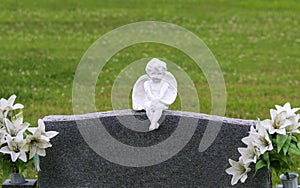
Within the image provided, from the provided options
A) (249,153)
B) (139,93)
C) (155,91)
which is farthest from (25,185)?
(249,153)

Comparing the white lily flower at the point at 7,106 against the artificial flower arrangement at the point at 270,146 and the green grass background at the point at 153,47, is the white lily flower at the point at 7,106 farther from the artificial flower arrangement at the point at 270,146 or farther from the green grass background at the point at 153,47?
the green grass background at the point at 153,47

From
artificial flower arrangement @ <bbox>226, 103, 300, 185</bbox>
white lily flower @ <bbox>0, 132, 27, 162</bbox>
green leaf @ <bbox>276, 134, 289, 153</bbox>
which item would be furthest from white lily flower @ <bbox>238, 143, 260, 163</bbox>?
white lily flower @ <bbox>0, 132, 27, 162</bbox>

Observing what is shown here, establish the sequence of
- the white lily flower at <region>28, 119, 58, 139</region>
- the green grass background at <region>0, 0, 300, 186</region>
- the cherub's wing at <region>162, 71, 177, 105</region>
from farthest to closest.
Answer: the green grass background at <region>0, 0, 300, 186</region> < the cherub's wing at <region>162, 71, 177, 105</region> < the white lily flower at <region>28, 119, 58, 139</region>

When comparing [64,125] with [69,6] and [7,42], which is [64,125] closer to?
[7,42]

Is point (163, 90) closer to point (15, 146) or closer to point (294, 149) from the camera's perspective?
point (294, 149)

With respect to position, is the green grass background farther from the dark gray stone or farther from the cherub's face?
the cherub's face

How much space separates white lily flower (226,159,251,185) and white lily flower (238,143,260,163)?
50 mm

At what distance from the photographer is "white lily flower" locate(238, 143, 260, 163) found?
18.5 feet

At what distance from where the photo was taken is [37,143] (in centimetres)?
584

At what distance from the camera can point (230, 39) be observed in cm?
1605

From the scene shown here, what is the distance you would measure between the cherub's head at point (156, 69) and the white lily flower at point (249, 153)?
0.79 m

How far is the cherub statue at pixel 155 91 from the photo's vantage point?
5848 mm

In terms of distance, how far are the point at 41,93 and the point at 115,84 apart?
3.56ft

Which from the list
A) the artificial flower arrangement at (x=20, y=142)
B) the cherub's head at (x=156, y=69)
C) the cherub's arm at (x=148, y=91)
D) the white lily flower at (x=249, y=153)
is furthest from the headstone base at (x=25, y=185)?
the white lily flower at (x=249, y=153)
